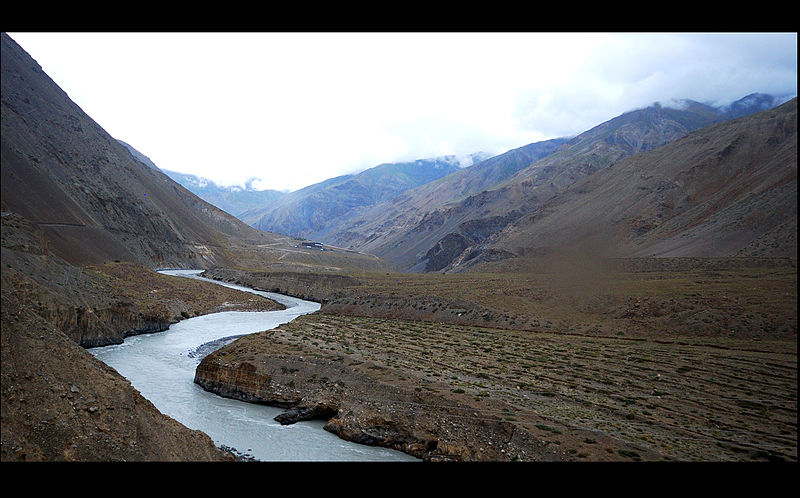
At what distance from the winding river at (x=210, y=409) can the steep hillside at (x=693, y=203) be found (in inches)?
1309

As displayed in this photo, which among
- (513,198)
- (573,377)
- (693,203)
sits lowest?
(573,377)

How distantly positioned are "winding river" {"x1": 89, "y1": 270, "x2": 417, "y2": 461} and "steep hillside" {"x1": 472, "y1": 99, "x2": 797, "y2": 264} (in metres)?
33.2

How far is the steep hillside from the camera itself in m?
50.7

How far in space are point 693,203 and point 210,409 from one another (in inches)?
3374

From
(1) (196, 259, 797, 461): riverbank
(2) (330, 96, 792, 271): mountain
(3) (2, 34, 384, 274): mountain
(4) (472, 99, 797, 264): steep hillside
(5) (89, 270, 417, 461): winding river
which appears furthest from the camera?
(2) (330, 96, 792, 271): mountain

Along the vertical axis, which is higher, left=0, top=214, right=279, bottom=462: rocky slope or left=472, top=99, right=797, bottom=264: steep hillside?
left=472, top=99, right=797, bottom=264: steep hillside

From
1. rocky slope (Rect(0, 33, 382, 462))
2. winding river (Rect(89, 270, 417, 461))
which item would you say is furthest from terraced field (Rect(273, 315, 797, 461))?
rocky slope (Rect(0, 33, 382, 462))

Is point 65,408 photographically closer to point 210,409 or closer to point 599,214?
point 210,409

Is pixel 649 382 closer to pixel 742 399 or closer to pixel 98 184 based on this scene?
pixel 742 399

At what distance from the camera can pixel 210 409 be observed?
19281 millimetres

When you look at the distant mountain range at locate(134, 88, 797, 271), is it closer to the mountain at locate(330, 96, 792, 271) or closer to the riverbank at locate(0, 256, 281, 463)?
the mountain at locate(330, 96, 792, 271)

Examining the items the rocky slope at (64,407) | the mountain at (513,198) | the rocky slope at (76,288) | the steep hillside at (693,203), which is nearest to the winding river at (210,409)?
the rocky slope at (76,288)

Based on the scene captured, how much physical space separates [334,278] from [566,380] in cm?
5754

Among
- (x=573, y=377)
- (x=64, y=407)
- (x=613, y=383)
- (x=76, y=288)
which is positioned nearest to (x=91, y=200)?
(x=76, y=288)
